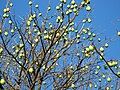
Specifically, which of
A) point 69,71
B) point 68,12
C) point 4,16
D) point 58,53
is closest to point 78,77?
point 69,71

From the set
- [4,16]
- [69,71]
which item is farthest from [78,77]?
[4,16]

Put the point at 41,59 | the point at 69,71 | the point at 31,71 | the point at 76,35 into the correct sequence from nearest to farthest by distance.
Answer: the point at 31,71 → the point at 41,59 → the point at 76,35 → the point at 69,71

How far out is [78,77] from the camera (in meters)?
8.41

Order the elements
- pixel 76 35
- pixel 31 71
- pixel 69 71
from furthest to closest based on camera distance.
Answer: pixel 69 71 → pixel 76 35 → pixel 31 71

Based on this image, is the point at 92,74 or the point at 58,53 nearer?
the point at 58,53

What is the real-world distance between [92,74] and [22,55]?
2462 millimetres

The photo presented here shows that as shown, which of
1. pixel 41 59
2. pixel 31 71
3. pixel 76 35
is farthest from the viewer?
pixel 76 35

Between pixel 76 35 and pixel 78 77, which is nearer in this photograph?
pixel 76 35

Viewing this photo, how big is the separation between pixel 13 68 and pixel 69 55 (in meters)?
1.65

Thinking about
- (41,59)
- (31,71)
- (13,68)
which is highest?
(13,68)

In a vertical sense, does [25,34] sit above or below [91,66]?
above

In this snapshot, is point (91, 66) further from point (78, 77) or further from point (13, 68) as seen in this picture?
point (13, 68)

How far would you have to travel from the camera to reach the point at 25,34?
8.27m

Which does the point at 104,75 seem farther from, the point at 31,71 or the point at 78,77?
the point at 31,71
